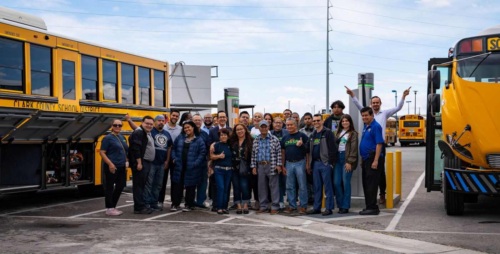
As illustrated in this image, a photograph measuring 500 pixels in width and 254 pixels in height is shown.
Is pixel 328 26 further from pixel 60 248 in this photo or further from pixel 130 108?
pixel 60 248

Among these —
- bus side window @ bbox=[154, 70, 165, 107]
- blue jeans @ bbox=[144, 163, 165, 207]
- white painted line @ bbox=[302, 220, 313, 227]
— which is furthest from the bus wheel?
bus side window @ bbox=[154, 70, 165, 107]

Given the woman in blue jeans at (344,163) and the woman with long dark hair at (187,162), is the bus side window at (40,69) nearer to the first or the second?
the woman with long dark hair at (187,162)

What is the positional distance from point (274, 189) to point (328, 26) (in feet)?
139

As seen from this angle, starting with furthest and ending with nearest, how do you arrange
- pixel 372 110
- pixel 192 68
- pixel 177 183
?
pixel 192 68
pixel 177 183
pixel 372 110

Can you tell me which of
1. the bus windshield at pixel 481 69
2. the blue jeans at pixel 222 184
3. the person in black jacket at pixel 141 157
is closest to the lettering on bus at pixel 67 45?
the person in black jacket at pixel 141 157

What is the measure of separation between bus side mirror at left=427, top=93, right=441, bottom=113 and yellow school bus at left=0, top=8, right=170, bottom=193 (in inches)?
233

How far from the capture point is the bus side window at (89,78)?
41.3 ft

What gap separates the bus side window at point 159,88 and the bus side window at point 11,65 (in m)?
4.63

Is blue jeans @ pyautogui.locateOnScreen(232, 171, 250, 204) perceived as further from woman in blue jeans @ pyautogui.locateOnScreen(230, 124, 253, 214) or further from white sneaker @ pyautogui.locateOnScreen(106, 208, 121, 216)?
white sneaker @ pyautogui.locateOnScreen(106, 208, 121, 216)

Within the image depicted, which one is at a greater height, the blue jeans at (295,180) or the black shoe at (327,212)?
the blue jeans at (295,180)

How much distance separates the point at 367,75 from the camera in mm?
11945

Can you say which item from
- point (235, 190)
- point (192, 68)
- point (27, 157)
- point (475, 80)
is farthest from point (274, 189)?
point (192, 68)

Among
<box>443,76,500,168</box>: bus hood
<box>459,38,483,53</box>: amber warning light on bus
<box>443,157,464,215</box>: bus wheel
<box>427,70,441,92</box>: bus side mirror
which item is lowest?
<box>443,157,464,215</box>: bus wheel

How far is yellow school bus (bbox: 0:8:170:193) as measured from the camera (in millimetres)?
10711
